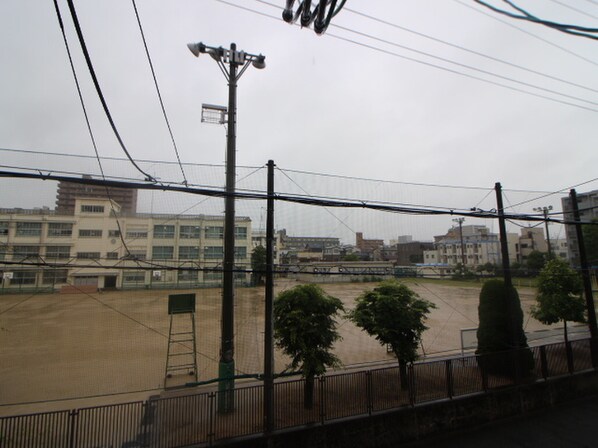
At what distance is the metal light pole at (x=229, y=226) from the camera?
5.87m

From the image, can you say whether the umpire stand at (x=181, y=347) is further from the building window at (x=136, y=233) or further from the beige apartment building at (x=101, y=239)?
the building window at (x=136, y=233)

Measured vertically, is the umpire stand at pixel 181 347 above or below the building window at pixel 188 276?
below

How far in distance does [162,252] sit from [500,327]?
929 cm

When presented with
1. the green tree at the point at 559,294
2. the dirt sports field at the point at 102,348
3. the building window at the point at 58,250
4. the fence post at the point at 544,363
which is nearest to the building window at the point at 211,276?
the dirt sports field at the point at 102,348

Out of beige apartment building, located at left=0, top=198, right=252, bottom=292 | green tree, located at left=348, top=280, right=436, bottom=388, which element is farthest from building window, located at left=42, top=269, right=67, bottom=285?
green tree, located at left=348, top=280, right=436, bottom=388

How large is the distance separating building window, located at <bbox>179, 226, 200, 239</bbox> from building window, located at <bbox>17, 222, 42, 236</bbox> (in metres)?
3.15

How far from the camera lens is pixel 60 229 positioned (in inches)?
289

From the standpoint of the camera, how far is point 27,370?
27.1 ft

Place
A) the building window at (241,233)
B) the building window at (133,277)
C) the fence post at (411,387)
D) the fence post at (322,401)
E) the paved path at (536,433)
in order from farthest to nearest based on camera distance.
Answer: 1. the building window at (133,277)
2. the building window at (241,233)
3. the fence post at (411,387)
4. the paved path at (536,433)
5. the fence post at (322,401)

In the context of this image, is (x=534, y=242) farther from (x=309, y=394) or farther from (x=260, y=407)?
(x=260, y=407)

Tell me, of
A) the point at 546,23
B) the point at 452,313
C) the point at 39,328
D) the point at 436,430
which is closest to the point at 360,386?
the point at 436,430

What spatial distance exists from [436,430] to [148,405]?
5680mm

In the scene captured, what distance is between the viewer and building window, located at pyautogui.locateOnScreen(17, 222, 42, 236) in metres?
6.43

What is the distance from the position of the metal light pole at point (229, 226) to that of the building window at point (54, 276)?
502 centimetres
